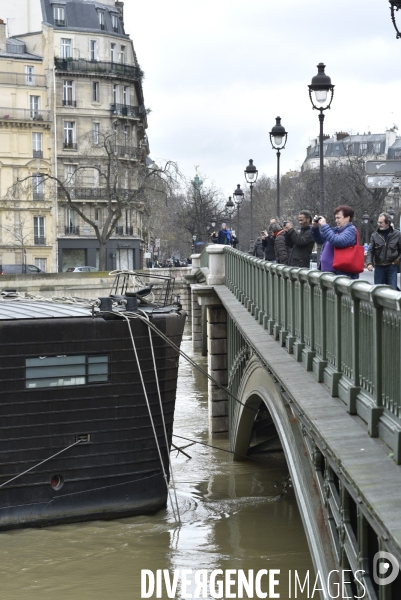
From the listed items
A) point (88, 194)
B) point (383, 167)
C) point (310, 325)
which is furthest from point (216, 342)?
point (88, 194)

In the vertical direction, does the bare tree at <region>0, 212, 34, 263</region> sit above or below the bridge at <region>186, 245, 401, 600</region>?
above

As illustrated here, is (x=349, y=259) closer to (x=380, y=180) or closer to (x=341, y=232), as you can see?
(x=341, y=232)

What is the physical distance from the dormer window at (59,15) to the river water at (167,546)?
199ft

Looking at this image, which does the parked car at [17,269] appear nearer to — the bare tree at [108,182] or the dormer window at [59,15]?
the bare tree at [108,182]

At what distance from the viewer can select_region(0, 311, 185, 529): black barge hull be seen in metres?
17.0

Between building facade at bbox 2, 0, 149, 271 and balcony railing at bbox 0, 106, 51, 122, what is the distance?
48cm

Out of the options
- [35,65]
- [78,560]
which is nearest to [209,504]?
[78,560]

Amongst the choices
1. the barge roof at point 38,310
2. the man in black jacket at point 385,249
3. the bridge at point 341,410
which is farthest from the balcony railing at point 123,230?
the man in black jacket at point 385,249

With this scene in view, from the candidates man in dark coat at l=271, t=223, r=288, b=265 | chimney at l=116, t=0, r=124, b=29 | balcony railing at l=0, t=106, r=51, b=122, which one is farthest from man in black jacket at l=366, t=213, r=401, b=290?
chimney at l=116, t=0, r=124, b=29

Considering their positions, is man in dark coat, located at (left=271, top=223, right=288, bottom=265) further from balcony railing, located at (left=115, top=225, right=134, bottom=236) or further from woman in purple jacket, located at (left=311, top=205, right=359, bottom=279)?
balcony railing, located at (left=115, top=225, right=134, bottom=236)

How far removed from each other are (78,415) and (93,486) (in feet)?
3.94

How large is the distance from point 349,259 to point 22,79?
65.6 meters

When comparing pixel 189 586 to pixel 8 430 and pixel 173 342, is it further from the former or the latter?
pixel 173 342

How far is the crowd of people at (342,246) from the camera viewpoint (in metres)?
11.0
